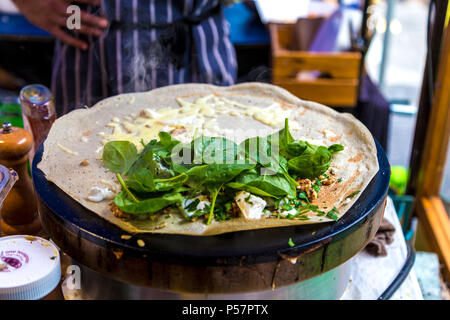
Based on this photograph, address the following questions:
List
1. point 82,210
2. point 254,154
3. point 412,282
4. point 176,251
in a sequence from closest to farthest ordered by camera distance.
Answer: point 176,251
point 82,210
point 254,154
point 412,282

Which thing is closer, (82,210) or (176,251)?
(176,251)

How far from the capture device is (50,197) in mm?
1127

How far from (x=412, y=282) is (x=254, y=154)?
0.74 m

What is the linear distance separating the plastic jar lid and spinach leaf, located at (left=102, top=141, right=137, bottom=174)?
0.85 ft

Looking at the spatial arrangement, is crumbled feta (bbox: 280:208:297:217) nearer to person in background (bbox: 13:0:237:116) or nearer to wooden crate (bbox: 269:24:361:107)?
person in background (bbox: 13:0:237:116)

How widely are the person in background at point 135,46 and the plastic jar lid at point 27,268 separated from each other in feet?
2.83

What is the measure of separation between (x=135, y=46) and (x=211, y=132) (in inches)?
32.7

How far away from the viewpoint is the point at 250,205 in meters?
1.08

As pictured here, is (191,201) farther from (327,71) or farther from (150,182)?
(327,71)

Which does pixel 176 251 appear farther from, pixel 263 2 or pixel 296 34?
pixel 263 2

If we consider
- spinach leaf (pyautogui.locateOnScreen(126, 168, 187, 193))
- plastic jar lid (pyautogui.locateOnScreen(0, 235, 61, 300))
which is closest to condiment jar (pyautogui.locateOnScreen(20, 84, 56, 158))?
plastic jar lid (pyautogui.locateOnScreen(0, 235, 61, 300))

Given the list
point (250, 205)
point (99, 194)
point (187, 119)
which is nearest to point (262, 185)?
point (250, 205)
